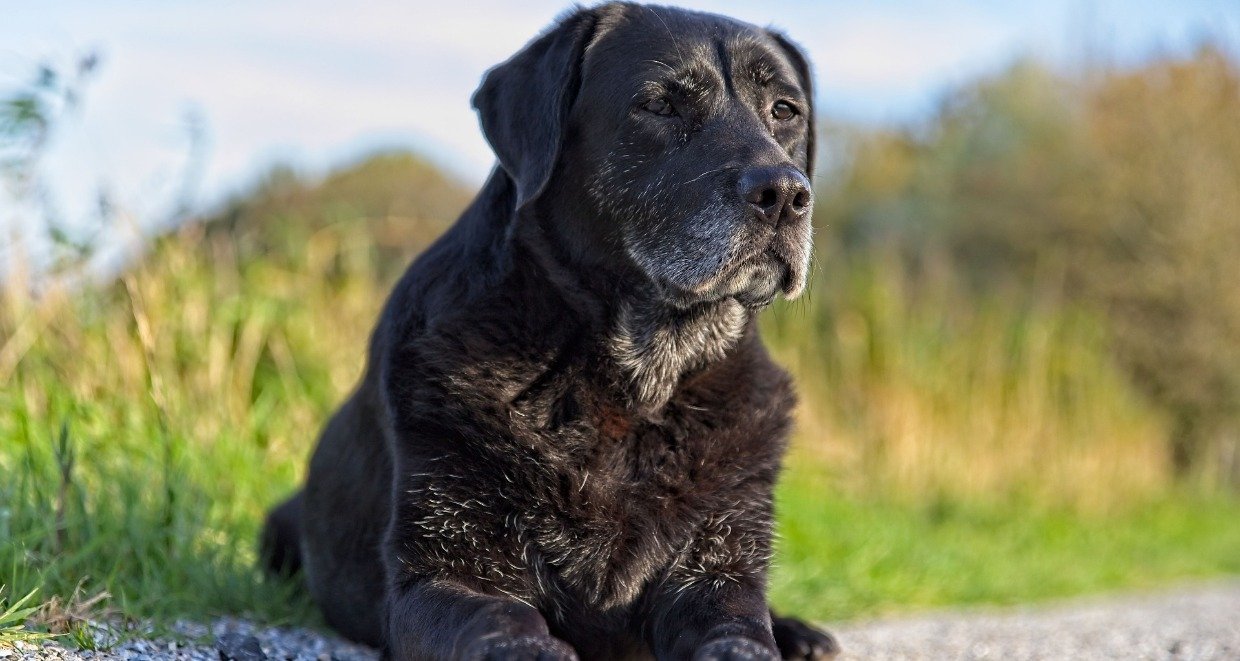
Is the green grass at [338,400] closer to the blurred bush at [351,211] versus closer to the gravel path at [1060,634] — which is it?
the blurred bush at [351,211]

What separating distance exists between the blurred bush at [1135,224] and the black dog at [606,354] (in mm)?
12724

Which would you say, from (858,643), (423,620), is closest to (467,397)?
(423,620)

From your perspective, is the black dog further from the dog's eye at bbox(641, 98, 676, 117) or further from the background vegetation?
the background vegetation

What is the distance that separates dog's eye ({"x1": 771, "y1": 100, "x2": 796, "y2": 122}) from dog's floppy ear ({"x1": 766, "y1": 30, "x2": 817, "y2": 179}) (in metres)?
0.28

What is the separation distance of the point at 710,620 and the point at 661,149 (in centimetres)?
128

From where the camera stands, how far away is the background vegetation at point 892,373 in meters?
4.60

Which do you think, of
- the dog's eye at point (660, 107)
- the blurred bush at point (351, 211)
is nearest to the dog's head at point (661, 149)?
the dog's eye at point (660, 107)

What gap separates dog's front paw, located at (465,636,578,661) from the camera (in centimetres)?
264

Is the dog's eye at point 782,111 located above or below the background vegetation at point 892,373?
above

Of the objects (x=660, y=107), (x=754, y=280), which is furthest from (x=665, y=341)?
(x=660, y=107)

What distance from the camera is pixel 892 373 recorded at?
11.1m

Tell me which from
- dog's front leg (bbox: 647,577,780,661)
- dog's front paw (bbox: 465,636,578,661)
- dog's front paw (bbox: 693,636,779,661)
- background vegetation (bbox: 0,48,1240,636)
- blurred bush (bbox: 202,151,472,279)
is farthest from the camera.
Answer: blurred bush (bbox: 202,151,472,279)

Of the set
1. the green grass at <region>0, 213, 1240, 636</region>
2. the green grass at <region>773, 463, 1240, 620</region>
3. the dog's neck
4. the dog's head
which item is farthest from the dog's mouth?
the green grass at <region>0, 213, 1240, 636</region>

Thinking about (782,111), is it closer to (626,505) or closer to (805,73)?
(805,73)
